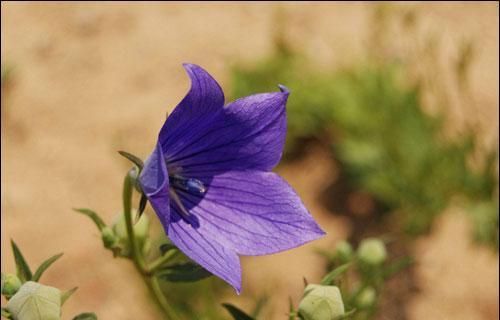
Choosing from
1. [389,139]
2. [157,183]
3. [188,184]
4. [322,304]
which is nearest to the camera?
[157,183]

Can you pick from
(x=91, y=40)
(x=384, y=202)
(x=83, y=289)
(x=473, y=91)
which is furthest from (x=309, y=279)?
(x=91, y=40)

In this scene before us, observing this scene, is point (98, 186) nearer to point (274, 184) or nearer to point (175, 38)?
point (175, 38)

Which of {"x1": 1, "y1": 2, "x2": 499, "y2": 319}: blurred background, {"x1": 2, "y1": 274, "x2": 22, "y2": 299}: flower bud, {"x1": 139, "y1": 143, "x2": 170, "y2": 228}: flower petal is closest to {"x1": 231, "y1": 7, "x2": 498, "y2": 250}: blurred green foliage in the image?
{"x1": 1, "y1": 2, "x2": 499, "y2": 319}: blurred background

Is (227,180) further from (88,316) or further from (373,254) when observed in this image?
(373,254)

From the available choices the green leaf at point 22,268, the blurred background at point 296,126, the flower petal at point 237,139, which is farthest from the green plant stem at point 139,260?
the blurred background at point 296,126

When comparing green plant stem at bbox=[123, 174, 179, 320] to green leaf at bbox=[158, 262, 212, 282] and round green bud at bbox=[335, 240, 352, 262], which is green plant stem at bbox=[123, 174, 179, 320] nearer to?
green leaf at bbox=[158, 262, 212, 282]

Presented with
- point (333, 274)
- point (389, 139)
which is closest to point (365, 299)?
point (333, 274)
